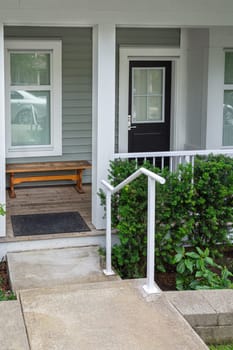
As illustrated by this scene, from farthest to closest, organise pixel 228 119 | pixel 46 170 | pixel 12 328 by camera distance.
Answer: pixel 228 119 < pixel 46 170 < pixel 12 328

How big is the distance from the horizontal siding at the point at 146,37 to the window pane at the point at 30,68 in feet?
3.33

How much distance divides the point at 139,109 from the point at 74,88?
1015 mm

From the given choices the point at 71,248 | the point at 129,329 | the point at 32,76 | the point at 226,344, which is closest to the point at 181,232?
the point at 71,248

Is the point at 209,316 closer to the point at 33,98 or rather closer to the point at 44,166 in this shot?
the point at 44,166

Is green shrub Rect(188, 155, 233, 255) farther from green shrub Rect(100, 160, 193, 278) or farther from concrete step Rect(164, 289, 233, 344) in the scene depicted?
concrete step Rect(164, 289, 233, 344)

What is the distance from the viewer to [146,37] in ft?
26.6

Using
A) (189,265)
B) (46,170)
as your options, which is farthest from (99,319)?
(46,170)

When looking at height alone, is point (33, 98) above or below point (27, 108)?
above

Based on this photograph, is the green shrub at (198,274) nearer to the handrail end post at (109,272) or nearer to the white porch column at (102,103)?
the handrail end post at (109,272)

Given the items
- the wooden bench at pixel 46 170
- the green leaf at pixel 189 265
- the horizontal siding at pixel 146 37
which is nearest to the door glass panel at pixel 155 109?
the horizontal siding at pixel 146 37

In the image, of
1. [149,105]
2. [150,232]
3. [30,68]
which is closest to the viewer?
[150,232]

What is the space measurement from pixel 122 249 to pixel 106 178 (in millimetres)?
961

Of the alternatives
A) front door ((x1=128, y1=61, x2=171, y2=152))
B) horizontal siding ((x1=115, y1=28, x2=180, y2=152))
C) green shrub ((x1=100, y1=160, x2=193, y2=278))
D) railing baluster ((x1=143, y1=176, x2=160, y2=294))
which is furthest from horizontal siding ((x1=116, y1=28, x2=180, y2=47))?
railing baluster ((x1=143, y1=176, x2=160, y2=294))

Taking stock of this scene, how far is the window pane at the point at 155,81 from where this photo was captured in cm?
834
